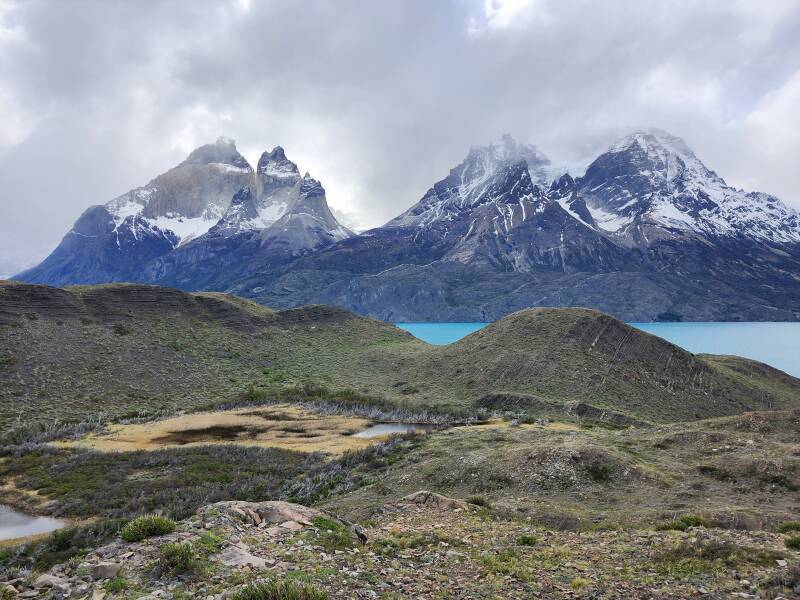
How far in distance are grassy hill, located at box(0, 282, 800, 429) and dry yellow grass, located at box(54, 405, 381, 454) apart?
9.01 m

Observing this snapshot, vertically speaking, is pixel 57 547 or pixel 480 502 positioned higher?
pixel 480 502

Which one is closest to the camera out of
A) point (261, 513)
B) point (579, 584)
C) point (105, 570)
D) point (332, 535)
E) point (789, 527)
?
point (105, 570)

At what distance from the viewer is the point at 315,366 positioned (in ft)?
265

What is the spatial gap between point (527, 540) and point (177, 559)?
29.2 feet

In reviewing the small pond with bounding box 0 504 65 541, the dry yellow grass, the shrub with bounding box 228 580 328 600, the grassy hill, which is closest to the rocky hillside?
the shrub with bounding box 228 580 328 600

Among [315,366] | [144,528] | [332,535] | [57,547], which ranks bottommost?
[57,547]

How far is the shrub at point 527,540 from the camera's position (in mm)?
13219

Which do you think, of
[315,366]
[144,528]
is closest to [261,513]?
[144,528]

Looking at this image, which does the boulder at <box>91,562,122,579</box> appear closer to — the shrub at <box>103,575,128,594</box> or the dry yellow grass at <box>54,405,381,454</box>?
the shrub at <box>103,575,128,594</box>

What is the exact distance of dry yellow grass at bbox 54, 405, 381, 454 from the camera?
38125mm

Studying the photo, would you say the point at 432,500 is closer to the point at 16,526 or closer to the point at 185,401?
the point at 16,526

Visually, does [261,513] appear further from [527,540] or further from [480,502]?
[480,502]

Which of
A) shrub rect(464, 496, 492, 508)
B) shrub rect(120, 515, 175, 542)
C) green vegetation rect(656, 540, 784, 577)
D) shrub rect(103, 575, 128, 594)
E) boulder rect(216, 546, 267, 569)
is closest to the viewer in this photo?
shrub rect(103, 575, 128, 594)

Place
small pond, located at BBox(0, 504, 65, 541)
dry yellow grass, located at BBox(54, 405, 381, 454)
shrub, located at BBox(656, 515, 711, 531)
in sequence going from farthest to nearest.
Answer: dry yellow grass, located at BBox(54, 405, 381, 454) → small pond, located at BBox(0, 504, 65, 541) → shrub, located at BBox(656, 515, 711, 531)
